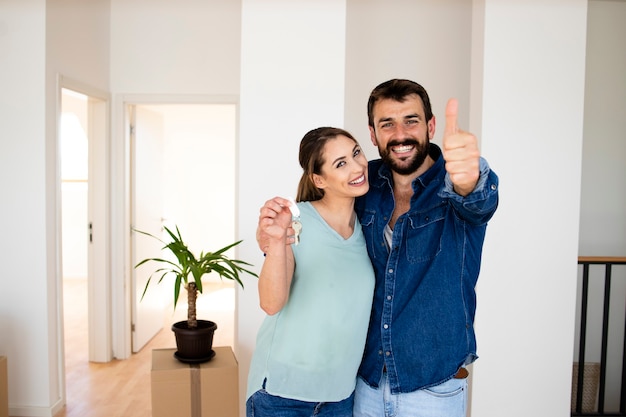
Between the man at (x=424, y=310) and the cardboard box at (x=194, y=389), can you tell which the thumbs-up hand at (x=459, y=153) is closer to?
the man at (x=424, y=310)

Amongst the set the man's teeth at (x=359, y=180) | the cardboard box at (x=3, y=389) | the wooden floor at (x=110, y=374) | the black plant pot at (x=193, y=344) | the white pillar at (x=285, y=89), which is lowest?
the wooden floor at (x=110, y=374)

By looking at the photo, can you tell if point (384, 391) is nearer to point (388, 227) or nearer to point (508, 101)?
point (388, 227)

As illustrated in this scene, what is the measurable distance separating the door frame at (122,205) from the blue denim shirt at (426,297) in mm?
3140

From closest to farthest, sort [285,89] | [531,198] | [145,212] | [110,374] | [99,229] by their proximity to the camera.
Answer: [531,198], [285,89], [110,374], [99,229], [145,212]

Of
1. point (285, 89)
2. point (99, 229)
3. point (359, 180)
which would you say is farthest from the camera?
point (99, 229)

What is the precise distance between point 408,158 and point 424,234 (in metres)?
0.23

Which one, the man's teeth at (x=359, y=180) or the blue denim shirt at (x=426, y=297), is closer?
the blue denim shirt at (x=426, y=297)

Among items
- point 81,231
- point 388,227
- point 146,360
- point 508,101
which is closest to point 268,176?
point 508,101

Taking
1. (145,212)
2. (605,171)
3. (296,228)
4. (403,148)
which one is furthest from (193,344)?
(605,171)

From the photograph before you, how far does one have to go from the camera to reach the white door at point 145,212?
4695 mm

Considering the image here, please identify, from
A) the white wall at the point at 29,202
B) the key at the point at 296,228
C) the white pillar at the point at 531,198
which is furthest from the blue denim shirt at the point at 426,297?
the white wall at the point at 29,202

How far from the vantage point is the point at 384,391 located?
57.6 inches

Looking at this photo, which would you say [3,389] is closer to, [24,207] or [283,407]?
[24,207]

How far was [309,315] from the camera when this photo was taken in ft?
4.68
